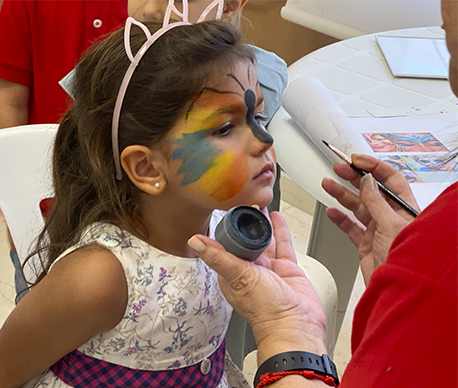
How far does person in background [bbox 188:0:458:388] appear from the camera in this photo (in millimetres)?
472

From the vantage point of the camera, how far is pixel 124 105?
0.82 metres

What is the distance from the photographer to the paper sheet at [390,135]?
3.43ft

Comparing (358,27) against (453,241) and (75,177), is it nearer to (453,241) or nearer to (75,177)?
(75,177)

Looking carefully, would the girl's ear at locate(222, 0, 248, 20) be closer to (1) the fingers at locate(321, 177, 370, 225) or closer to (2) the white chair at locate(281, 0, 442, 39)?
(1) the fingers at locate(321, 177, 370, 225)

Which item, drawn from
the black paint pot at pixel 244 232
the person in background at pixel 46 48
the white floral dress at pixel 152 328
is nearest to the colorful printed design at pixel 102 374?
the white floral dress at pixel 152 328

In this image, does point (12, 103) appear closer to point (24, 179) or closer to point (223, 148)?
point (24, 179)

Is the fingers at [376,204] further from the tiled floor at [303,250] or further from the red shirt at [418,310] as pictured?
Result: the tiled floor at [303,250]

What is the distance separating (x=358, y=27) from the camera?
6.15 ft

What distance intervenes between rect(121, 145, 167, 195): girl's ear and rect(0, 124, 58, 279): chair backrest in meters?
0.36

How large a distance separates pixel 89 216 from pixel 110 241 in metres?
0.08

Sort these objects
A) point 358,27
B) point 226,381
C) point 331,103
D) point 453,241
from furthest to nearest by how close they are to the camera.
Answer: point 358,27
point 331,103
point 226,381
point 453,241

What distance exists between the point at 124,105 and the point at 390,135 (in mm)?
636

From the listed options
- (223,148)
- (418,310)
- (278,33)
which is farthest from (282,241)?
(278,33)

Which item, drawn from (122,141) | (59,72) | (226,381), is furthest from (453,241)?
(59,72)
